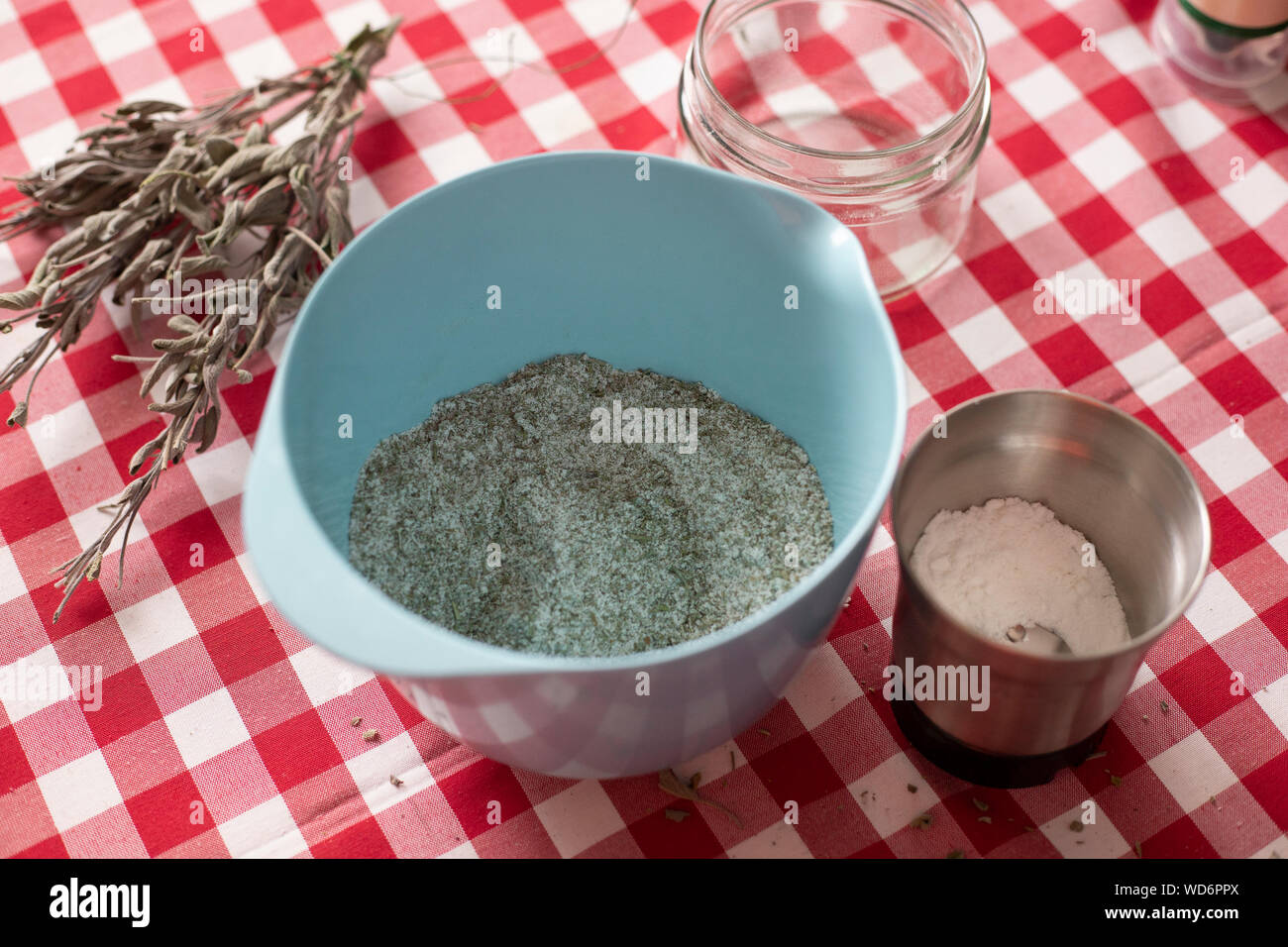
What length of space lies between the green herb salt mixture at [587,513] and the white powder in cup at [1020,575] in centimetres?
8

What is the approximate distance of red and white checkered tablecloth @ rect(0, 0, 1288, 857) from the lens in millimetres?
776

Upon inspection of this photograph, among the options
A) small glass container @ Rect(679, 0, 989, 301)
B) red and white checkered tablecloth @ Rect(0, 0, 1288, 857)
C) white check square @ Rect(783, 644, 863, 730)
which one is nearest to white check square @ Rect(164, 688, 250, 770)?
red and white checkered tablecloth @ Rect(0, 0, 1288, 857)

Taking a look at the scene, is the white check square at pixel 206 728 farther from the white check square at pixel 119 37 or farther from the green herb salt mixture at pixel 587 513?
the white check square at pixel 119 37

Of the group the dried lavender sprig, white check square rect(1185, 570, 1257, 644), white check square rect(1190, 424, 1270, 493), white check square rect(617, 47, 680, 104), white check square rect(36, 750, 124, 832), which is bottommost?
white check square rect(1185, 570, 1257, 644)

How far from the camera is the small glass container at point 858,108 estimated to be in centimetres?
96

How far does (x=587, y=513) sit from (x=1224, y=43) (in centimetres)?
82

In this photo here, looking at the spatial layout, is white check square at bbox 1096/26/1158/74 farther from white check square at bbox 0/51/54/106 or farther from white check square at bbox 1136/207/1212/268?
white check square at bbox 0/51/54/106

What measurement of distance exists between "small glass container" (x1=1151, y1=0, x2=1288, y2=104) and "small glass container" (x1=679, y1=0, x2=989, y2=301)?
0.23m

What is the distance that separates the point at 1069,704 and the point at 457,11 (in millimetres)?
932

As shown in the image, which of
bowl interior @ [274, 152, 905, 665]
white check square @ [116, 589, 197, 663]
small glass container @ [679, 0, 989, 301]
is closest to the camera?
bowl interior @ [274, 152, 905, 665]

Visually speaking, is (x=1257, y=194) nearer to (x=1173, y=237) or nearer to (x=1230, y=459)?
(x=1173, y=237)

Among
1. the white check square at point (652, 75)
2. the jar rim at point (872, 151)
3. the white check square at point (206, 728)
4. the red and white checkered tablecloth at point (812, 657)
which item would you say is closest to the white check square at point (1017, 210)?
the red and white checkered tablecloth at point (812, 657)

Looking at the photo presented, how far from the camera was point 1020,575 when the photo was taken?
2.50ft

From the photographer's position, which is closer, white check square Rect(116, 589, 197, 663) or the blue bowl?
the blue bowl
